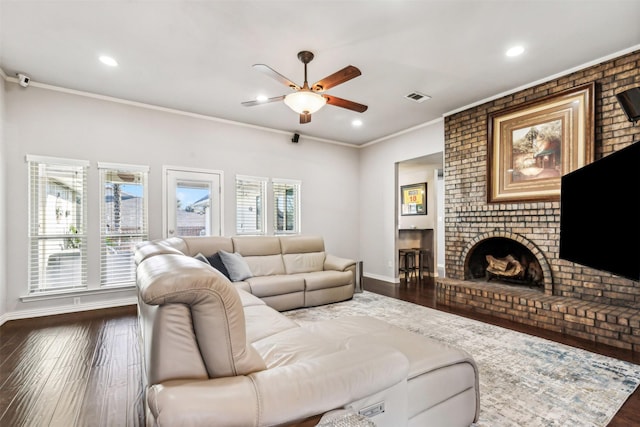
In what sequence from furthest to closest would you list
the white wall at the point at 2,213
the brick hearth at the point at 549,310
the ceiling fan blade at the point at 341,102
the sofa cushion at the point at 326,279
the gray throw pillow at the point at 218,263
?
the sofa cushion at the point at 326,279, the gray throw pillow at the point at 218,263, the white wall at the point at 2,213, the ceiling fan blade at the point at 341,102, the brick hearth at the point at 549,310

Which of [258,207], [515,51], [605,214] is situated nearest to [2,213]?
[258,207]

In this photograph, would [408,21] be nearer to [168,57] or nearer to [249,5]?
[249,5]

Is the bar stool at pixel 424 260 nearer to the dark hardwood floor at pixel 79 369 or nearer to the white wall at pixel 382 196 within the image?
the white wall at pixel 382 196

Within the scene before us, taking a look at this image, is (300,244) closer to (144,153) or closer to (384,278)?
(384,278)

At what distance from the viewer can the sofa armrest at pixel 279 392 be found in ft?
2.84

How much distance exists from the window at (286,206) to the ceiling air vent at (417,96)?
2662 mm

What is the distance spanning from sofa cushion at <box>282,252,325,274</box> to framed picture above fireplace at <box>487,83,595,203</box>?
269 cm

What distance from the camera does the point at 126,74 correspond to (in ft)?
11.7

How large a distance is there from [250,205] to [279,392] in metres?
4.66

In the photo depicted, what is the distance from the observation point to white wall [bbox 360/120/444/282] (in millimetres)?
5635

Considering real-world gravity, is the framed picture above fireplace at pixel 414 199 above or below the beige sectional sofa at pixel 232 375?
above

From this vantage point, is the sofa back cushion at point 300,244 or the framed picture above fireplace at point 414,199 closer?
the sofa back cushion at point 300,244

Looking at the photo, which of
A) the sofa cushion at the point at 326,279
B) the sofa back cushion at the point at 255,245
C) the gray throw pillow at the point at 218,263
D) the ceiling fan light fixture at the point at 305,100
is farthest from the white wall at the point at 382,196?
the gray throw pillow at the point at 218,263

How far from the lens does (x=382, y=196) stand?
6.29m
